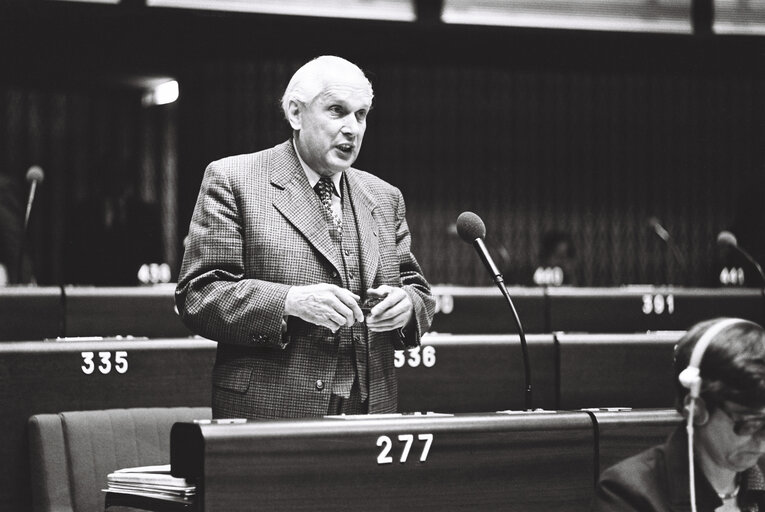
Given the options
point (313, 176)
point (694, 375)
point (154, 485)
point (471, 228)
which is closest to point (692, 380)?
point (694, 375)

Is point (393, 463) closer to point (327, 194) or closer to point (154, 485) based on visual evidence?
point (154, 485)

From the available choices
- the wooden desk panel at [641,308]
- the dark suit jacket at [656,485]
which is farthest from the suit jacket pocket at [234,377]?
the wooden desk panel at [641,308]

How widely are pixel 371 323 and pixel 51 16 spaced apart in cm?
447

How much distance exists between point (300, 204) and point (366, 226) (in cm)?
18

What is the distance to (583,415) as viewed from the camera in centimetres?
213

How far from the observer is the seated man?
56.8 inches

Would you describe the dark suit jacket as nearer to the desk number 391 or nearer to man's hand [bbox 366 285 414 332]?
man's hand [bbox 366 285 414 332]

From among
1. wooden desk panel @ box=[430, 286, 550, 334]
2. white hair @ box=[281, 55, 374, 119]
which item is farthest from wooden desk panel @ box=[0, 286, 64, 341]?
white hair @ box=[281, 55, 374, 119]

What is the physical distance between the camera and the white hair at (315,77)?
8.00 feet

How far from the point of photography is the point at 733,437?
1.49 metres

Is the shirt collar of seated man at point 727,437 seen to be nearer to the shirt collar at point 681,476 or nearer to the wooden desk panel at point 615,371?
the shirt collar at point 681,476

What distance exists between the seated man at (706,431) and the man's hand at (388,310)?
85cm

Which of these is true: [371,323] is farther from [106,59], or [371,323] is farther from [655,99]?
[655,99]

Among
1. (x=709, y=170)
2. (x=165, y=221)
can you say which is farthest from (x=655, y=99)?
(x=165, y=221)
